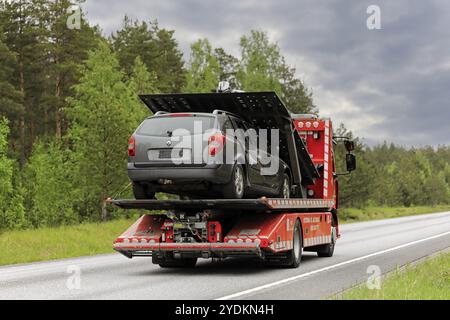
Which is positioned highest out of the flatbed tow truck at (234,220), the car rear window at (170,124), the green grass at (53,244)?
the car rear window at (170,124)

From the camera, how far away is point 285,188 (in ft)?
51.5

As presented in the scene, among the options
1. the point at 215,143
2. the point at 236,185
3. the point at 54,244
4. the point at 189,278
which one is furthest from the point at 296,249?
the point at 54,244

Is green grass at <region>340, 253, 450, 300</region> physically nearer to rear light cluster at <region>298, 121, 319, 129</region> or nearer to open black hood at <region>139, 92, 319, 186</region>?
open black hood at <region>139, 92, 319, 186</region>

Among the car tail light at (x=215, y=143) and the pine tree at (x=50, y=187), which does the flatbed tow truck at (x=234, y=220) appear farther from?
the pine tree at (x=50, y=187)

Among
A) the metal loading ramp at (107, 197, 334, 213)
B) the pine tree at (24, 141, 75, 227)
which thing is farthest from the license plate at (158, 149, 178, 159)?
the pine tree at (24, 141, 75, 227)

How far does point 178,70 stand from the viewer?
7400 cm

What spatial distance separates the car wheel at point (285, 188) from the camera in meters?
15.5

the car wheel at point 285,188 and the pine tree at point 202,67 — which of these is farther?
the pine tree at point 202,67

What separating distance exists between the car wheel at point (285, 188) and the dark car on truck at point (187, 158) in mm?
2187

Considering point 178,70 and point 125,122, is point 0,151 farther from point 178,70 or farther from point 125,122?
point 178,70

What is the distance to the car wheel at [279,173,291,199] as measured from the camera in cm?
1551

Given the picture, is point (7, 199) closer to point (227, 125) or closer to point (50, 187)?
point (50, 187)

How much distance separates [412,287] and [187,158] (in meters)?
4.36

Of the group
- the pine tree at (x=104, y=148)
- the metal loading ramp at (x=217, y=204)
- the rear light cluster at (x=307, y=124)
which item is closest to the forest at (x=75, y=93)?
the pine tree at (x=104, y=148)
